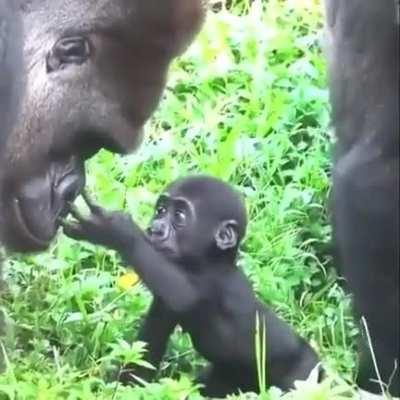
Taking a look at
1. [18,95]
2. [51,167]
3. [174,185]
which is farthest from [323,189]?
[18,95]

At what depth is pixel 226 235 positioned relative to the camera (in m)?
4.30

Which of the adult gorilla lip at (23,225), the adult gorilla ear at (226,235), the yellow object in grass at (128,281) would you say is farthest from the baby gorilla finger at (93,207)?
the yellow object in grass at (128,281)

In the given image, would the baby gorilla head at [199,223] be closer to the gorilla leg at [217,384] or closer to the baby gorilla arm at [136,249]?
the baby gorilla arm at [136,249]

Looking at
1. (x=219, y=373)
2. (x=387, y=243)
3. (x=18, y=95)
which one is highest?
(x=18, y=95)

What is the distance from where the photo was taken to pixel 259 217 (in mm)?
5004

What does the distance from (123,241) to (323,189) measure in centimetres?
98

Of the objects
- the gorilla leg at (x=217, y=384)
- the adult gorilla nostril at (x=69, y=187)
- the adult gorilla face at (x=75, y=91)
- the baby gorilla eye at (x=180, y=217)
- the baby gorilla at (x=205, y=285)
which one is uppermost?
the adult gorilla face at (x=75, y=91)

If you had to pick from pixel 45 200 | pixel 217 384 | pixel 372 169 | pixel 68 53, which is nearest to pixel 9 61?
pixel 68 53

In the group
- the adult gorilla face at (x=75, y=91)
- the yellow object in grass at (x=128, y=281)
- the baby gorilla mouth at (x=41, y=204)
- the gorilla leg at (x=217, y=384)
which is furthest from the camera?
the yellow object in grass at (x=128, y=281)

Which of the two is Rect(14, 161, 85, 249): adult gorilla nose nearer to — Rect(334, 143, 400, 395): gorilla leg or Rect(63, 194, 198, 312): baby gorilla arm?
Rect(63, 194, 198, 312): baby gorilla arm

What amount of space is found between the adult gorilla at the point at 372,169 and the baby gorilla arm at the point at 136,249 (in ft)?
1.65

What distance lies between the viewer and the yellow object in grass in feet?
15.3

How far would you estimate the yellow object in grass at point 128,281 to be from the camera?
15.3ft

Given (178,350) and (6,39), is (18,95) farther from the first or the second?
(178,350)
